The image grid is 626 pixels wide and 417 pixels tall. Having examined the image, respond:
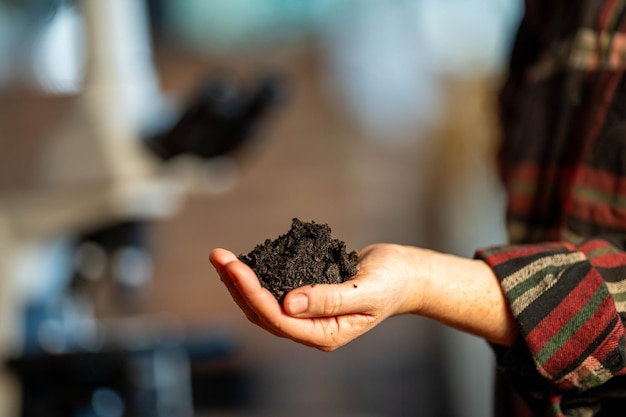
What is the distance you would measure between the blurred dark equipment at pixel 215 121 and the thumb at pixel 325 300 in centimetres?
72

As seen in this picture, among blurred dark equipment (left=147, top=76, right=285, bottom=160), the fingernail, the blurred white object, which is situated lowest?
the fingernail

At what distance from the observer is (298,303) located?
1.40 ft

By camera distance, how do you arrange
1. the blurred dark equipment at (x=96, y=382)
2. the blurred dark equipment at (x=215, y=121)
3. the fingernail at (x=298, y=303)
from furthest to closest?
1. the blurred dark equipment at (x=96, y=382)
2. the blurred dark equipment at (x=215, y=121)
3. the fingernail at (x=298, y=303)

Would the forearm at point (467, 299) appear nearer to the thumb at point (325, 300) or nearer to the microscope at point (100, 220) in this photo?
the thumb at point (325, 300)

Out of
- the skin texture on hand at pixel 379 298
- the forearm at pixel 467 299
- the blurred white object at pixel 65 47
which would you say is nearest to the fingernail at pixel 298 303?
the skin texture on hand at pixel 379 298

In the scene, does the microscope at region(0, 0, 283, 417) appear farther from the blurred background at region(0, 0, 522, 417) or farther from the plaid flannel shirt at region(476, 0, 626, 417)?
the plaid flannel shirt at region(476, 0, 626, 417)

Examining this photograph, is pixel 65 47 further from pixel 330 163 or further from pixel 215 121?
pixel 330 163

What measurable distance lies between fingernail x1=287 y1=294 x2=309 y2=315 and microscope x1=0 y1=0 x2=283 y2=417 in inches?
28.6

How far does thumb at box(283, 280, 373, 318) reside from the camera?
0.43 m

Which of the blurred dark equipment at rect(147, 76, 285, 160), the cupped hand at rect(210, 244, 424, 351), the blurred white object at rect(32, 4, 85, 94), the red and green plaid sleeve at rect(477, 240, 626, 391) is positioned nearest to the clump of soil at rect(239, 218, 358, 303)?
the cupped hand at rect(210, 244, 424, 351)

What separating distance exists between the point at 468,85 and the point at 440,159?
0.22 meters

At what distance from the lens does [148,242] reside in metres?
1.34

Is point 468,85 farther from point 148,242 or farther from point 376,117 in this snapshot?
point 148,242

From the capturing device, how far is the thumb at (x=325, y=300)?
1.40ft
